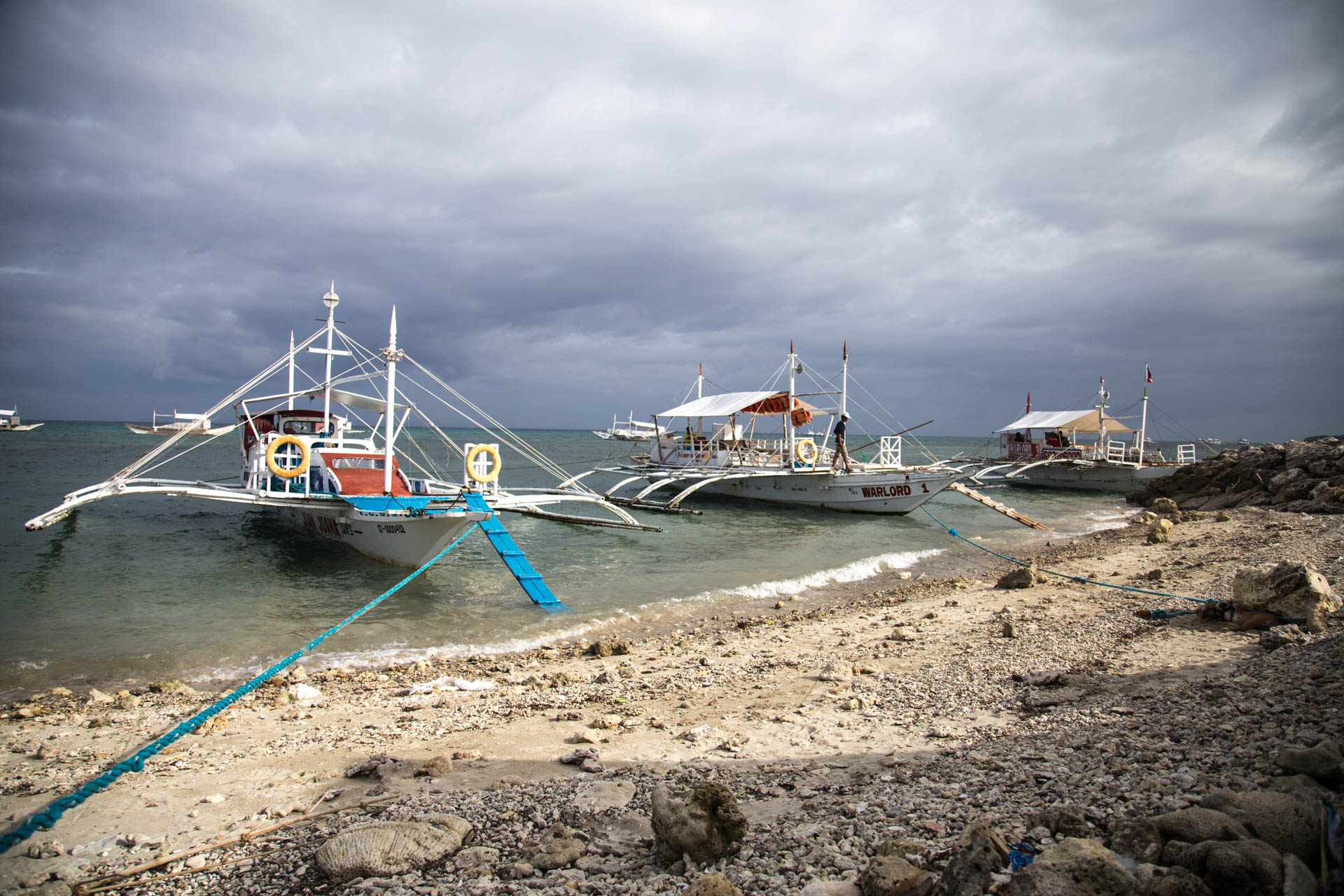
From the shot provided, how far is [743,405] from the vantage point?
28.7 metres

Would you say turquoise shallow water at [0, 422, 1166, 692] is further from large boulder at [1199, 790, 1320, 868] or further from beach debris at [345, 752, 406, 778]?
large boulder at [1199, 790, 1320, 868]

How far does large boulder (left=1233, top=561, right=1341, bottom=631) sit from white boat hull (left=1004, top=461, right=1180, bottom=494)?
102 feet

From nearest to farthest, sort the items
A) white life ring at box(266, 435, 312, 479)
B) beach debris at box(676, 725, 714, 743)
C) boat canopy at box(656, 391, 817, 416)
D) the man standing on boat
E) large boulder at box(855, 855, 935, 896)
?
large boulder at box(855, 855, 935, 896)
beach debris at box(676, 725, 714, 743)
white life ring at box(266, 435, 312, 479)
the man standing on boat
boat canopy at box(656, 391, 817, 416)

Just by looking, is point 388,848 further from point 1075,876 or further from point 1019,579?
point 1019,579

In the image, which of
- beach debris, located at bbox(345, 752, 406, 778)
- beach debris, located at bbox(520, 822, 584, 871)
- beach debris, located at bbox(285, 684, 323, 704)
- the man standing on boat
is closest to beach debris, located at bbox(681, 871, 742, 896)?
beach debris, located at bbox(520, 822, 584, 871)

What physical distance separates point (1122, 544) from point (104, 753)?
20361 millimetres

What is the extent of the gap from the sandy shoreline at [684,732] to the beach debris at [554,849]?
0.45 feet

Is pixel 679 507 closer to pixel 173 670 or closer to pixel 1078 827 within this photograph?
pixel 173 670

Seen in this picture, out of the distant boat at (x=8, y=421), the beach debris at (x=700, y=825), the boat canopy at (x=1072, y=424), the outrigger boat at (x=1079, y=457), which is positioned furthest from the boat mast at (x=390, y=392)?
the distant boat at (x=8, y=421)

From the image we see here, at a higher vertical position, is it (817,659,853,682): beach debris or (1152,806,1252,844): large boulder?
(1152,806,1252,844): large boulder

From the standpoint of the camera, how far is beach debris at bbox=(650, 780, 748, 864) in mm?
3242

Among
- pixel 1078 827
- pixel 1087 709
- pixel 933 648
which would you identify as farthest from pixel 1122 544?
pixel 1078 827

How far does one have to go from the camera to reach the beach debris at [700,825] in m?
3.24

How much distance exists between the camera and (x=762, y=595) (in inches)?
513
